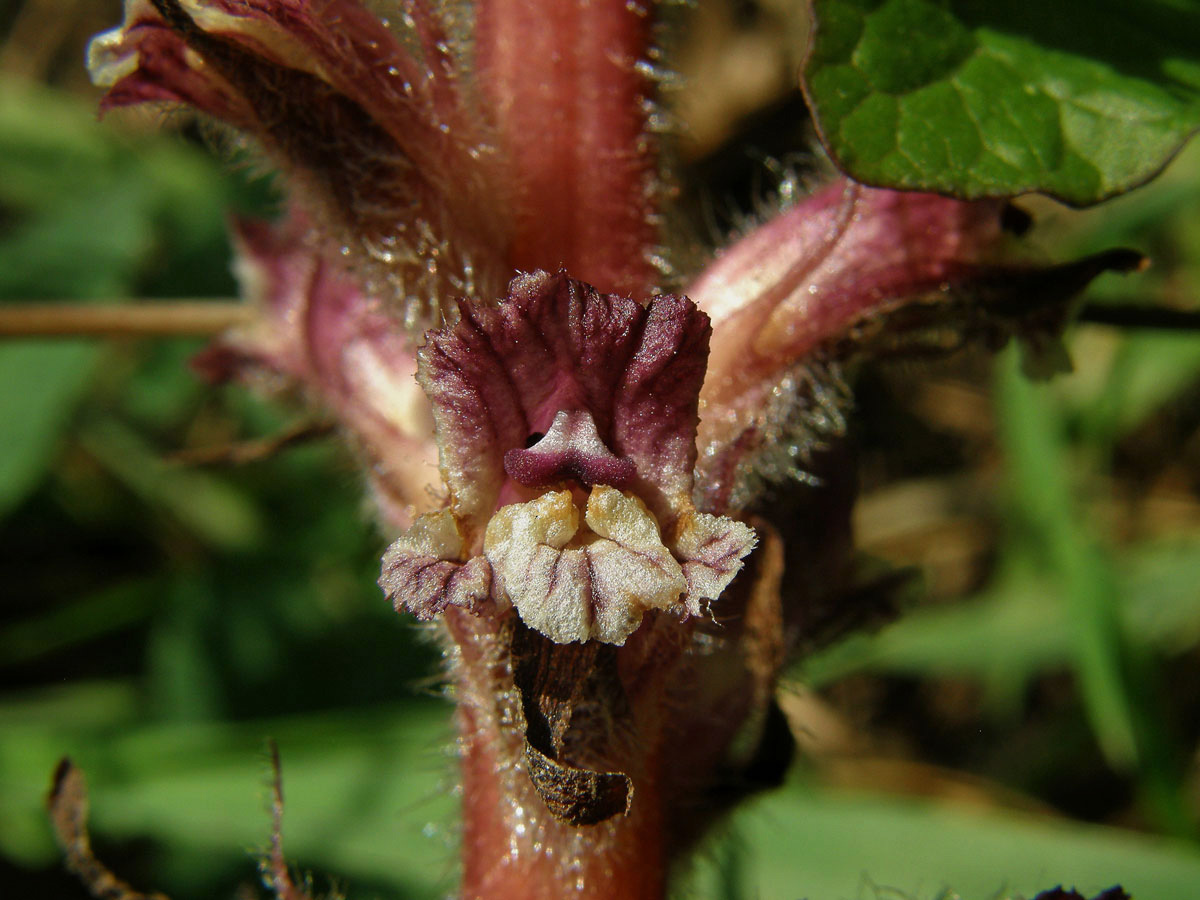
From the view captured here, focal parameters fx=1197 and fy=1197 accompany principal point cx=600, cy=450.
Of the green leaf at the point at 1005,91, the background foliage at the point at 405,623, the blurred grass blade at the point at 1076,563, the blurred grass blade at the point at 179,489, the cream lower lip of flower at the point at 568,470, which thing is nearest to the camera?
the cream lower lip of flower at the point at 568,470

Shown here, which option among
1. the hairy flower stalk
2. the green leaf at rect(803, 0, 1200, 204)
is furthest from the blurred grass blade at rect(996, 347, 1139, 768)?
the green leaf at rect(803, 0, 1200, 204)

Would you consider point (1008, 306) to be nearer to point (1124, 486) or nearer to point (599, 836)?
point (599, 836)

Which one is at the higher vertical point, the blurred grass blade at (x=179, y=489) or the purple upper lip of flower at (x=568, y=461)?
the purple upper lip of flower at (x=568, y=461)

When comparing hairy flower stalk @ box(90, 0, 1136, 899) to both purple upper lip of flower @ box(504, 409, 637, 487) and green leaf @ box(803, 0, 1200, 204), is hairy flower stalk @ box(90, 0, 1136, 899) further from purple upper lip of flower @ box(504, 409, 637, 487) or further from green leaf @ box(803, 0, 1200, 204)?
green leaf @ box(803, 0, 1200, 204)

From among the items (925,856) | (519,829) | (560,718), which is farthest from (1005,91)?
(925,856)

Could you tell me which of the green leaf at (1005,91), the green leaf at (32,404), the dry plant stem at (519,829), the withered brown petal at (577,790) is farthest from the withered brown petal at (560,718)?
the green leaf at (32,404)

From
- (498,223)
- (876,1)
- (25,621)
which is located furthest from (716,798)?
(25,621)

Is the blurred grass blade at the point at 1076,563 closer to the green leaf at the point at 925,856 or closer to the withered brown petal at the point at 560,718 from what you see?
the green leaf at the point at 925,856
